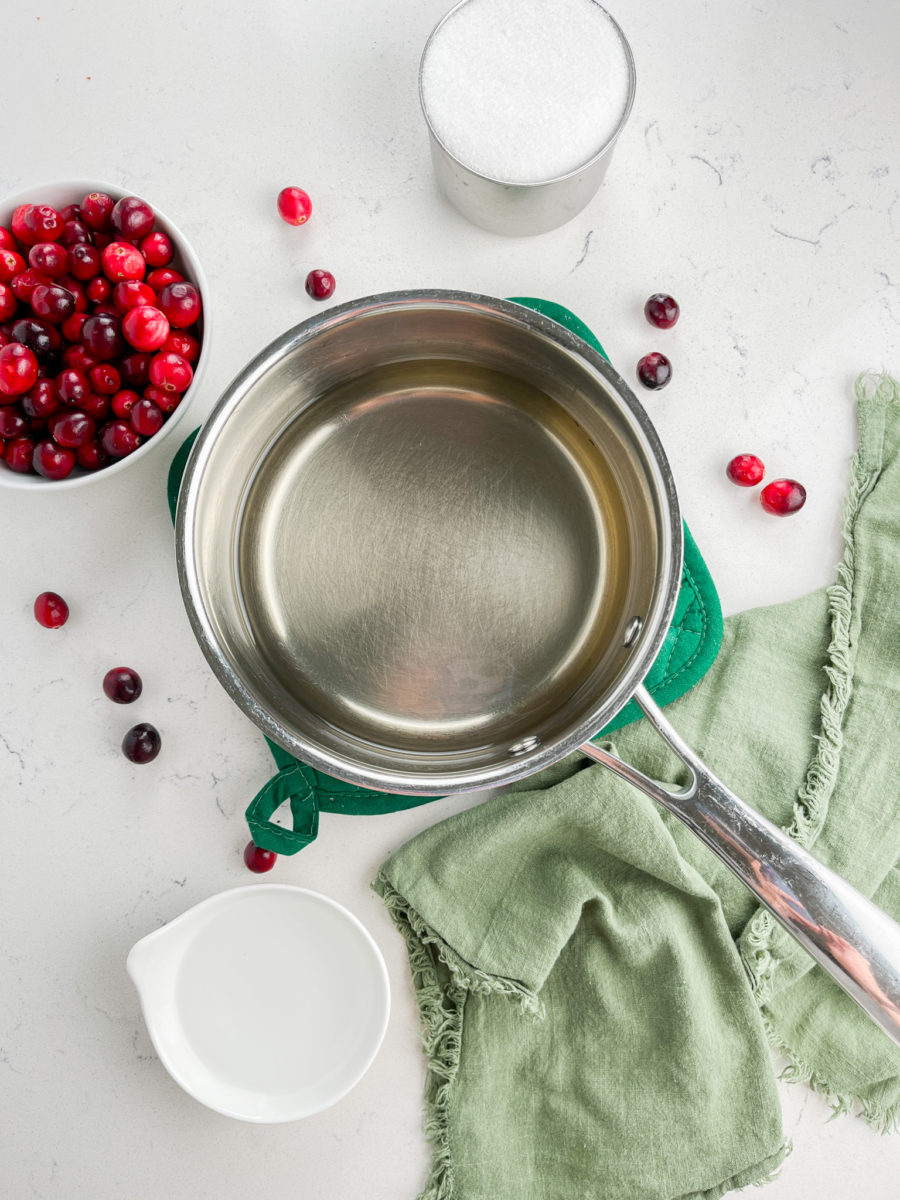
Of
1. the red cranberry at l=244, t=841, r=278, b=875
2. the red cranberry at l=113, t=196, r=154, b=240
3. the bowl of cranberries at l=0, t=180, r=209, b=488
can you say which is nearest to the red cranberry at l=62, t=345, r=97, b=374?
the bowl of cranberries at l=0, t=180, r=209, b=488

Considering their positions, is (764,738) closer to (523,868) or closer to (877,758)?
(877,758)

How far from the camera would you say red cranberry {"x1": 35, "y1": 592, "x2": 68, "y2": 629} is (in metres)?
0.80

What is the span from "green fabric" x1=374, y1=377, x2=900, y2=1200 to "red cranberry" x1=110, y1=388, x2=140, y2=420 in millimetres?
466

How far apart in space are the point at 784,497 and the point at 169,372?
22.4 inches

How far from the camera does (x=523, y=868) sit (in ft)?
2.71

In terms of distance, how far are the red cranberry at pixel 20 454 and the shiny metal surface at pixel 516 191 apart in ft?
1.42

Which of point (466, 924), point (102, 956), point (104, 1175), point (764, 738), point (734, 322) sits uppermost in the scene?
point (734, 322)

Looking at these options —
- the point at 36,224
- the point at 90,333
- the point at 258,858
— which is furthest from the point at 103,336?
the point at 258,858

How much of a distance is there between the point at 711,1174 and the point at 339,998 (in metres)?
0.38

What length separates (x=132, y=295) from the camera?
727 mm

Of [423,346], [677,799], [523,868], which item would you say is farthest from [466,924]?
[423,346]

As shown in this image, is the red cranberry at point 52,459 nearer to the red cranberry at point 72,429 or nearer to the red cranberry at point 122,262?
the red cranberry at point 72,429

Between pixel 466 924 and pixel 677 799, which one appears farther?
pixel 466 924

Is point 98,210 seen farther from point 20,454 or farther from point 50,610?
point 50,610
